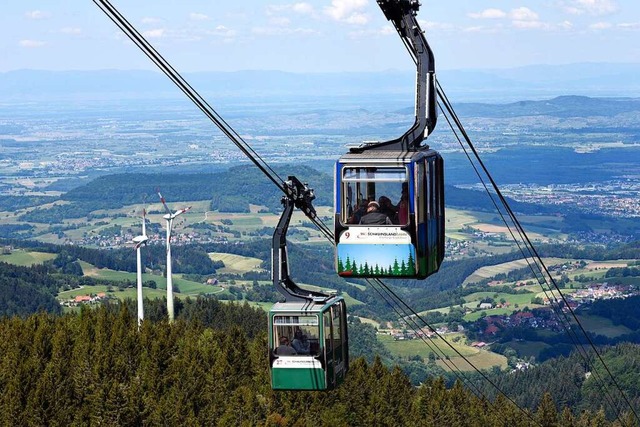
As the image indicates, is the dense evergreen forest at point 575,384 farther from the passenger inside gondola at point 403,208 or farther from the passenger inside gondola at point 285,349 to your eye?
the passenger inside gondola at point 403,208

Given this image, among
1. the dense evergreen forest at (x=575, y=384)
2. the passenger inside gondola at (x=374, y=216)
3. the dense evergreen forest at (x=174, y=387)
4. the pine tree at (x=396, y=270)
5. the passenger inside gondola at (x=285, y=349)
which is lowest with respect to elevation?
the dense evergreen forest at (x=575, y=384)

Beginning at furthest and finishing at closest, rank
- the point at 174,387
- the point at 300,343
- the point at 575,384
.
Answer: the point at 575,384 → the point at 174,387 → the point at 300,343

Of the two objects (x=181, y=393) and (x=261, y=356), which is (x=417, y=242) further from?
(x=261, y=356)

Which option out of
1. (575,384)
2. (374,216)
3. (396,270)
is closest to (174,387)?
(374,216)

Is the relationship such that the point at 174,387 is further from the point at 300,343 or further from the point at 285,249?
the point at 285,249

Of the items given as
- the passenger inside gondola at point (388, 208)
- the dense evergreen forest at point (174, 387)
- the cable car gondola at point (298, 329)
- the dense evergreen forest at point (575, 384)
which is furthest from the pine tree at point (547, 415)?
the passenger inside gondola at point (388, 208)

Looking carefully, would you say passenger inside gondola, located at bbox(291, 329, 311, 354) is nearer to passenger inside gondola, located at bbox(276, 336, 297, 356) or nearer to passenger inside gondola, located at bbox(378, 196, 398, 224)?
passenger inside gondola, located at bbox(276, 336, 297, 356)
